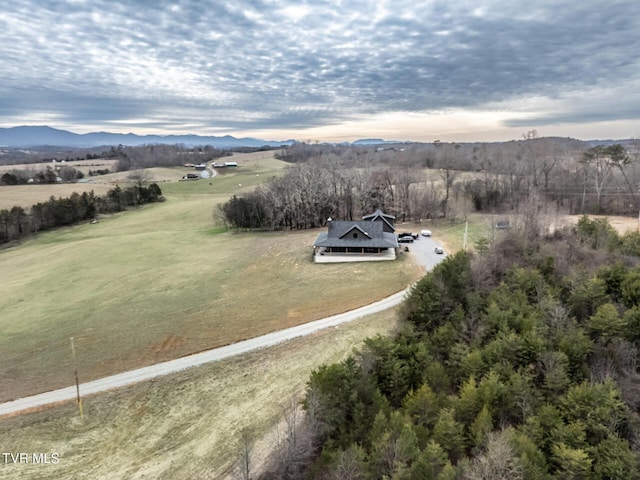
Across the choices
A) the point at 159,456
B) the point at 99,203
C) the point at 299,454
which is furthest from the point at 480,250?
the point at 99,203

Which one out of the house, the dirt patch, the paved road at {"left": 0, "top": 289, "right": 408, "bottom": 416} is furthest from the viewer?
the house

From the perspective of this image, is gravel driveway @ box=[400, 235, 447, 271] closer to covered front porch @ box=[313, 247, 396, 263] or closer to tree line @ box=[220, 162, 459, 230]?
covered front porch @ box=[313, 247, 396, 263]

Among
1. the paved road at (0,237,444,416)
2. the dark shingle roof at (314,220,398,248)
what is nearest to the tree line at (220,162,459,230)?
the dark shingle roof at (314,220,398,248)

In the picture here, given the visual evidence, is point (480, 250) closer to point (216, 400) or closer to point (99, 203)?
point (216, 400)

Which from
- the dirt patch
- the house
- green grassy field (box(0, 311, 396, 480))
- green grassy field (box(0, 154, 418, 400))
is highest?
the house

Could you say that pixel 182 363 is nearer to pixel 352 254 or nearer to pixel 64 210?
pixel 352 254

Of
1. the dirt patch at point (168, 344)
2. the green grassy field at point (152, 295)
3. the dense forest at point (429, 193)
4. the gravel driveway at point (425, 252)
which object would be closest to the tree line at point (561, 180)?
the dense forest at point (429, 193)

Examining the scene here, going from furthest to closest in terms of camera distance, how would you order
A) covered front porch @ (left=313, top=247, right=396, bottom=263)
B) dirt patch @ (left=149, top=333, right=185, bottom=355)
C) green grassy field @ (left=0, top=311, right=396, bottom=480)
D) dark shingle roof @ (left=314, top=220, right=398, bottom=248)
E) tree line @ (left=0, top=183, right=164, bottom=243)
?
tree line @ (left=0, top=183, right=164, bottom=243)
dark shingle roof @ (left=314, top=220, right=398, bottom=248)
covered front porch @ (left=313, top=247, right=396, bottom=263)
dirt patch @ (left=149, top=333, right=185, bottom=355)
green grassy field @ (left=0, top=311, right=396, bottom=480)
